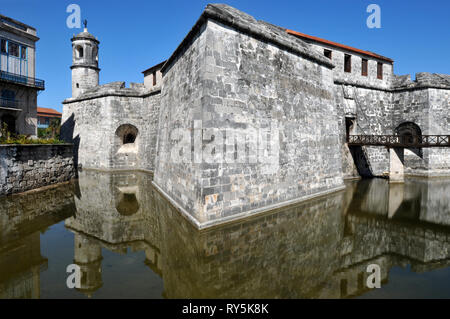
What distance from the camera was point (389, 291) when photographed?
154 inches

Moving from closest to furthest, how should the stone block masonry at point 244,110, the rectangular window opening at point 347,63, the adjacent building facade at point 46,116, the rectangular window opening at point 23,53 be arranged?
the stone block masonry at point 244,110 → the rectangular window opening at point 23,53 → the rectangular window opening at point 347,63 → the adjacent building facade at point 46,116

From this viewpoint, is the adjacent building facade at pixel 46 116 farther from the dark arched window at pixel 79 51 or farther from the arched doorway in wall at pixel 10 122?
the arched doorway in wall at pixel 10 122

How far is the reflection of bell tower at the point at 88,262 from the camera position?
13.1 ft

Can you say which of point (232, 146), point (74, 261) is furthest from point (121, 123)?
point (74, 261)

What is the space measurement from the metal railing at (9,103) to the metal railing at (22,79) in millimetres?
1021

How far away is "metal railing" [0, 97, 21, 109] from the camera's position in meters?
13.1

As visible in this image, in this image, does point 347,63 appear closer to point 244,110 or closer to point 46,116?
point 244,110

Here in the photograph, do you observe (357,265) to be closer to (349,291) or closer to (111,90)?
(349,291)

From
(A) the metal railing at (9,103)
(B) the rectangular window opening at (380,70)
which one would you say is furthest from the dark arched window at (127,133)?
(B) the rectangular window opening at (380,70)

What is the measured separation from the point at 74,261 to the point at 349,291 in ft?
15.7

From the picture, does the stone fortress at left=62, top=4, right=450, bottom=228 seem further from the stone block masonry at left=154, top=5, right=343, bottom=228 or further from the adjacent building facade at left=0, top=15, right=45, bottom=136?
the adjacent building facade at left=0, top=15, right=45, bottom=136

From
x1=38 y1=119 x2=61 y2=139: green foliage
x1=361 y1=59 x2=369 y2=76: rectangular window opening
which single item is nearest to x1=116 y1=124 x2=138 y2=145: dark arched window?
x1=38 y1=119 x2=61 y2=139: green foliage

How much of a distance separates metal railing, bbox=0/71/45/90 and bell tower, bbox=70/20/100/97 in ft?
18.7
